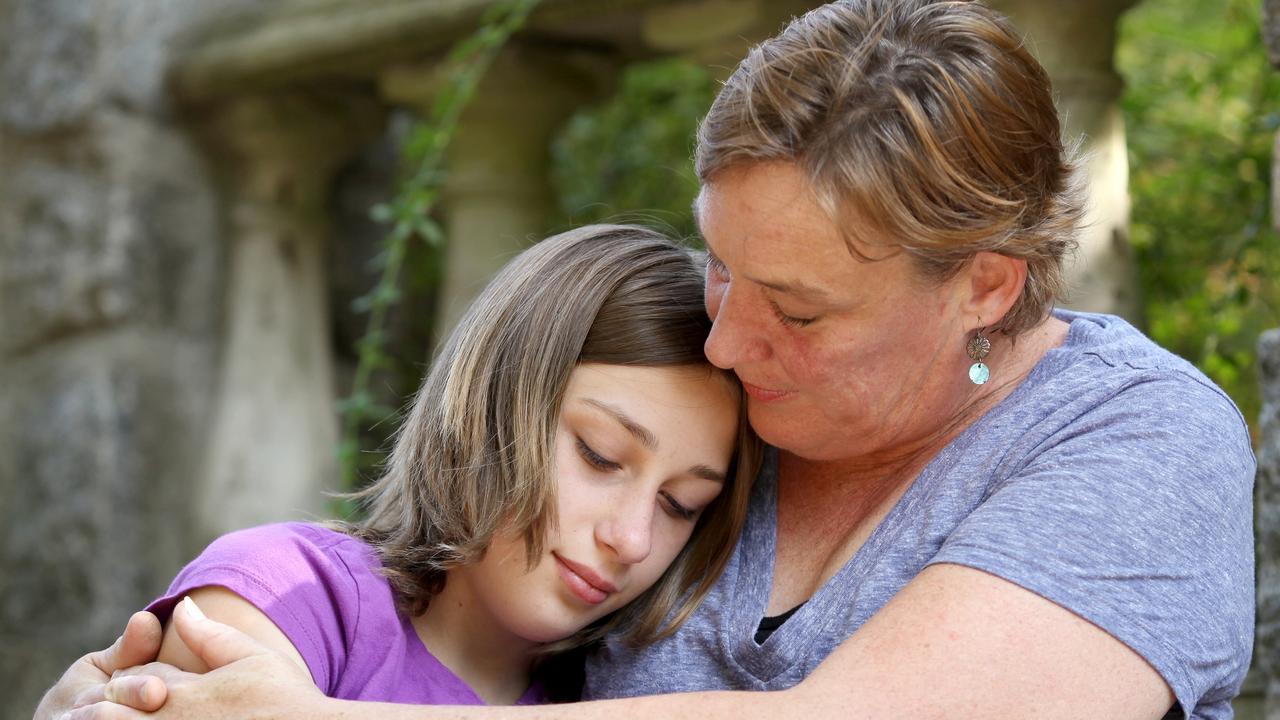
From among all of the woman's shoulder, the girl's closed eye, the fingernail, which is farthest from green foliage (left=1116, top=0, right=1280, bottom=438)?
the fingernail

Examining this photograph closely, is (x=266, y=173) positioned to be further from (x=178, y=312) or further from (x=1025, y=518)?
(x=1025, y=518)

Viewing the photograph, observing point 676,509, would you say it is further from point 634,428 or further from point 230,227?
point 230,227

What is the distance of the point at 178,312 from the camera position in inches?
117

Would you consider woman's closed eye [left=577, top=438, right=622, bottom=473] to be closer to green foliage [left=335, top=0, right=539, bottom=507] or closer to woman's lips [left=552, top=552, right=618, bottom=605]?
woman's lips [left=552, top=552, right=618, bottom=605]

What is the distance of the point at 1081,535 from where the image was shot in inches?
49.3

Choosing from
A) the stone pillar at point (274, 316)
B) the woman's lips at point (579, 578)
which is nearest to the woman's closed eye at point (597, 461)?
the woman's lips at point (579, 578)

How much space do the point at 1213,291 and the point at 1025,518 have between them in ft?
5.63

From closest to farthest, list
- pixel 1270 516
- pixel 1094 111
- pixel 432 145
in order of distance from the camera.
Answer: pixel 1270 516, pixel 1094 111, pixel 432 145

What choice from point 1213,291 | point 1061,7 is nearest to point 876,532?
point 1061,7

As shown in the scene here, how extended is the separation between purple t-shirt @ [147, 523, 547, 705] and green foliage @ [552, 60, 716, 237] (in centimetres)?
180

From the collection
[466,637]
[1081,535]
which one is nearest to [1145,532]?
[1081,535]

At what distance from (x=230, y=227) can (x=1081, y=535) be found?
88.6 inches

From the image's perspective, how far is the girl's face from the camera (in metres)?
1.56

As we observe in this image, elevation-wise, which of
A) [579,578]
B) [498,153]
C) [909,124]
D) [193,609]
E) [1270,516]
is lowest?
[1270,516]
